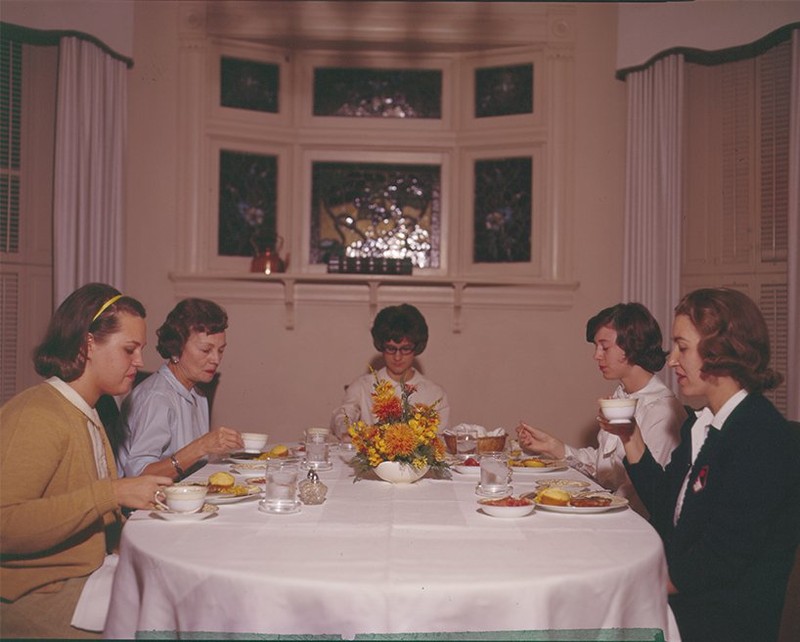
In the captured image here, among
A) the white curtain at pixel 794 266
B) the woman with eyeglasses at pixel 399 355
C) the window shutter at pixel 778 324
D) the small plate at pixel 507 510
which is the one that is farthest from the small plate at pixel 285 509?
the window shutter at pixel 778 324

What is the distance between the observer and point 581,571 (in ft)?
5.42

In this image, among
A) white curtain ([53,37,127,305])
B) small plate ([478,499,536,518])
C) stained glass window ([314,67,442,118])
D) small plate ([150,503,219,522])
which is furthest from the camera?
stained glass window ([314,67,442,118])

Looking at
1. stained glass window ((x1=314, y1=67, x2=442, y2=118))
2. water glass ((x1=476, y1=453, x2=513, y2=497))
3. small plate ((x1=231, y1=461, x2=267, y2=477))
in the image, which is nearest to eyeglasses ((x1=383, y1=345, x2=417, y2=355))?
small plate ((x1=231, y1=461, x2=267, y2=477))

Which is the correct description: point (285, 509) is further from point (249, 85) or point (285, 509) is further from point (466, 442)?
point (249, 85)

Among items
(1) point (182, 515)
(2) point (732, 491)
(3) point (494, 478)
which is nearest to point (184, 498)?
(1) point (182, 515)

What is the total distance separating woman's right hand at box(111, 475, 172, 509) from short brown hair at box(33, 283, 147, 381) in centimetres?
37

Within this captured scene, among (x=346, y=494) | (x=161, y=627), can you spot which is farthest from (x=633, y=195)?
(x=161, y=627)

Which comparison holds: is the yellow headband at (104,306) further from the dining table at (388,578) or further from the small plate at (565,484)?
the small plate at (565,484)

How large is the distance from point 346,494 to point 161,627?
2.53 ft

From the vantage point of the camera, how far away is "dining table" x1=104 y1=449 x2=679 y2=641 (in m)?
1.57

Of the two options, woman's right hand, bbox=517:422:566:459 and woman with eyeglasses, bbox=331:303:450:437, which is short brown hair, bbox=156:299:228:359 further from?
woman's right hand, bbox=517:422:566:459

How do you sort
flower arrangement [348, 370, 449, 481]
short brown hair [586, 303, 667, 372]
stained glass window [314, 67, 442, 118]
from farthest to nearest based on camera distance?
1. stained glass window [314, 67, 442, 118]
2. short brown hair [586, 303, 667, 372]
3. flower arrangement [348, 370, 449, 481]

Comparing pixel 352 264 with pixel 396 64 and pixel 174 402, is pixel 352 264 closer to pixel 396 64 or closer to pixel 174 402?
pixel 396 64

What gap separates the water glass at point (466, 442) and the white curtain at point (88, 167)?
104 inches
